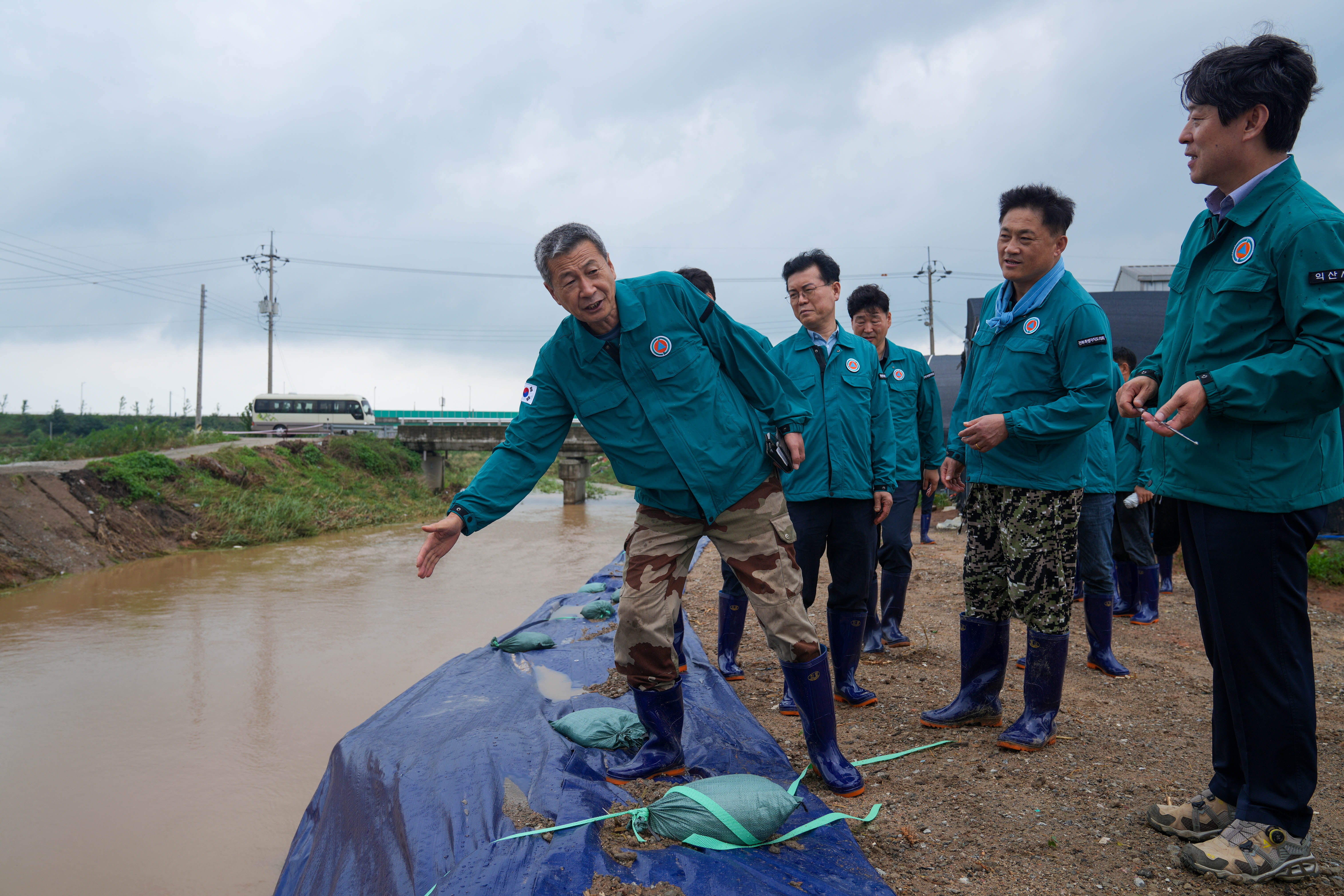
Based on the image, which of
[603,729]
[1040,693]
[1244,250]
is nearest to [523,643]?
[603,729]

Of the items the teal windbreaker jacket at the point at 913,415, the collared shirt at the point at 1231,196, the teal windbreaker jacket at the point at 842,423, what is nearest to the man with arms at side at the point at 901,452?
the teal windbreaker jacket at the point at 913,415

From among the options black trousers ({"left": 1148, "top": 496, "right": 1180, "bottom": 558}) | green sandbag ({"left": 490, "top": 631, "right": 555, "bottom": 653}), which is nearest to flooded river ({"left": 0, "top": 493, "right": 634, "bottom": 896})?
green sandbag ({"left": 490, "top": 631, "right": 555, "bottom": 653})

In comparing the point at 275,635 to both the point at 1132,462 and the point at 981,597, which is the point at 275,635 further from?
the point at 1132,462

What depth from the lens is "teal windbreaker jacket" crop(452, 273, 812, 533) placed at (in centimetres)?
236

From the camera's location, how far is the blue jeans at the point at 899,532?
14.4ft

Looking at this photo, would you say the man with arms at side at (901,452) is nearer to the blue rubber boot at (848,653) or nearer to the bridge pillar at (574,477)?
the blue rubber boot at (848,653)

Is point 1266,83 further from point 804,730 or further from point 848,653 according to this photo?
point 848,653

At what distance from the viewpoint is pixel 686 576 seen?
242 cm

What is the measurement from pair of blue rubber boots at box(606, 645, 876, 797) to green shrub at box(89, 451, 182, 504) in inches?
432

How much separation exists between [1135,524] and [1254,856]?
381cm

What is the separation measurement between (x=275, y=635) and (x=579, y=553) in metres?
5.48

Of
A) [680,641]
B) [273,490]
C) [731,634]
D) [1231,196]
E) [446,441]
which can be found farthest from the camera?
[446,441]

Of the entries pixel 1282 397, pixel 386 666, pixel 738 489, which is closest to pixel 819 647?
pixel 738 489

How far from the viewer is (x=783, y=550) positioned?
2414 millimetres
